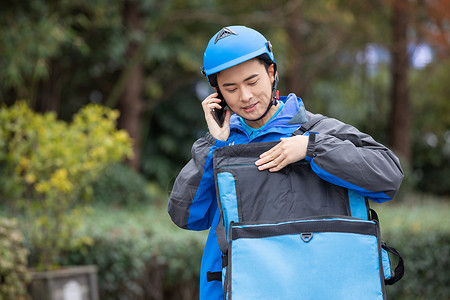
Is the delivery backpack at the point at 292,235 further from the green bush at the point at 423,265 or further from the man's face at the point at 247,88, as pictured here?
the green bush at the point at 423,265

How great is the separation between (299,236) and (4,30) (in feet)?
19.1

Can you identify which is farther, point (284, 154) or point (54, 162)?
point (54, 162)

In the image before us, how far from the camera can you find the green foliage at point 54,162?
4.93 metres

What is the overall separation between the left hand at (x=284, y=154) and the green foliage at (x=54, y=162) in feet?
10.5

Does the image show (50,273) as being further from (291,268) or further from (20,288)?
(291,268)

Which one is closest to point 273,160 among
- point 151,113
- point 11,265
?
point 11,265

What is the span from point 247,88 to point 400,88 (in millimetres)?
10885

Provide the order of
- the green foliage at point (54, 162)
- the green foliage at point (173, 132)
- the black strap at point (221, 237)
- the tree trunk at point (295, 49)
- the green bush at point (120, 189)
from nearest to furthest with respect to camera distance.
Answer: the black strap at point (221, 237)
the green foliage at point (54, 162)
the green bush at point (120, 189)
the tree trunk at point (295, 49)
the green foliage at point (173, 132)

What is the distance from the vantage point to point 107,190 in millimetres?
9602

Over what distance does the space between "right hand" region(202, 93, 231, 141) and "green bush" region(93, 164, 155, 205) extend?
24.5 ft

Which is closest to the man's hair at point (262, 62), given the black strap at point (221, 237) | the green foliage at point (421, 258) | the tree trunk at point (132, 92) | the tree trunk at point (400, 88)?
the black strap at point (221, 237)

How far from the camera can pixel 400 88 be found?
1223 cm

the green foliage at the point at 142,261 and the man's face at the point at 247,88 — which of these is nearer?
the man's face at the point at 247,88

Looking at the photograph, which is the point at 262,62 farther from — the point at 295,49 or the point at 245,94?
the point at 295,49
